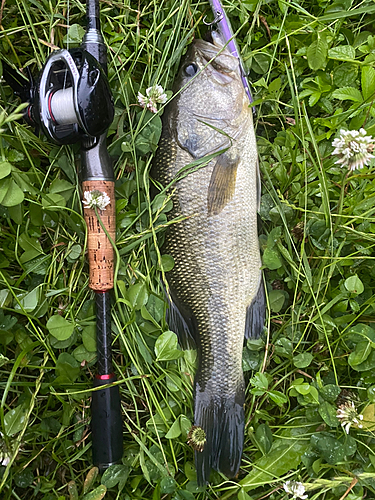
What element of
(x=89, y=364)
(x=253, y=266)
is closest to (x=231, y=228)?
(x=253, y=266)

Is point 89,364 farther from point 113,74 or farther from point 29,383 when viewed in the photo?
point 113,74

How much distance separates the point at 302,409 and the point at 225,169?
113 centimetres

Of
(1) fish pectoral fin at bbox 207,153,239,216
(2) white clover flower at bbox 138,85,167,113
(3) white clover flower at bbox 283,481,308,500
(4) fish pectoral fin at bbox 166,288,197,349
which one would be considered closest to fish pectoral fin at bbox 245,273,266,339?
(4) fish pectoral fin at bbox 166,288,197,349

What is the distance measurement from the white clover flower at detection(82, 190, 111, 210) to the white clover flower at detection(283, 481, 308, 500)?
133 cm

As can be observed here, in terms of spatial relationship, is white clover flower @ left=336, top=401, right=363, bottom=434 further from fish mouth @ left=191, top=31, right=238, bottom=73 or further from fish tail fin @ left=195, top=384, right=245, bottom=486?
fish mouth @ left=191, top=31, right=238, bottom=73

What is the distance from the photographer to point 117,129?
1625mm

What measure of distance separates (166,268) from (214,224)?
0.94ft

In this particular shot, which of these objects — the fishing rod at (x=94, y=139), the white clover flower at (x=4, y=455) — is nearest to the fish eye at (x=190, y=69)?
the fishing rod at (x=94, y=139)

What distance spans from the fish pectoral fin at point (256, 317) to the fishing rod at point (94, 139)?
24.8 inches

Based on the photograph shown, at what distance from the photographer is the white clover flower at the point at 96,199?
1.43 metres

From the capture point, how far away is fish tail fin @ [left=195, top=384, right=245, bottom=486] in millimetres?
1591

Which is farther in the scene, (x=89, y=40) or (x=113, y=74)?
(x=113, y=74)

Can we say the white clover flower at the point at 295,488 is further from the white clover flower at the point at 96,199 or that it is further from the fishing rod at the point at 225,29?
the fishing rod at the point at 225,29

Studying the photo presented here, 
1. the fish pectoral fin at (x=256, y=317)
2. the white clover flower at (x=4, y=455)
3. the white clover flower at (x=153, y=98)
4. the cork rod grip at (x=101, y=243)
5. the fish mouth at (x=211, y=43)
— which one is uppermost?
the fish mouth at (x=211, y=43)
